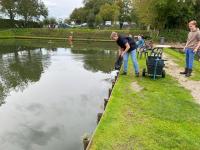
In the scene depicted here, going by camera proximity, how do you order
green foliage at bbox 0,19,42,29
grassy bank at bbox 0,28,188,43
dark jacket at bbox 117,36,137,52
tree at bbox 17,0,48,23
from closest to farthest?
dark jacket at bbox 117,36,137,52
grassy bank at bbox 0,28,188,43
green foliage at bbox 0,19,42,29
tree at bbox 17,0,48,23

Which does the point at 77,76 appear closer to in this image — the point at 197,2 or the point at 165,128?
the point at 165,128

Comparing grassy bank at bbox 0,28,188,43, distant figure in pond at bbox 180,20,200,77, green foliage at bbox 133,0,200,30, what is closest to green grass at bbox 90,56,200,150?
distant figure in pond at bbox 180,20,200,77

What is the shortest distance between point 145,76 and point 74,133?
4.56 meters

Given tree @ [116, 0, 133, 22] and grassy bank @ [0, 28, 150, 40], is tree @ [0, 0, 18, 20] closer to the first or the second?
grassy bank @ [0, 28, 150, 40]

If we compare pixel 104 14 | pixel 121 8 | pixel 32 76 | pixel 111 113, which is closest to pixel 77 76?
pixel 32 76

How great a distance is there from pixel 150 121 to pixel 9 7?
59.4 m

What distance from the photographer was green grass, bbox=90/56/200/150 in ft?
19.0

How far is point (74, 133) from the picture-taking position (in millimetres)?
8344

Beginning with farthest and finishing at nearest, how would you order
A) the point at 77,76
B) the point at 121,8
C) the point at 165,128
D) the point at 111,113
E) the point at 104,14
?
the point at 121,8, the point at 104,14, the point at 77,76, the point at 111,113, the point at 165,128

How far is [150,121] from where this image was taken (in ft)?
22.8

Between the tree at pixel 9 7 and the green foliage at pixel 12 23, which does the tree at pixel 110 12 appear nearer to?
the green foliage at pixel 12 23

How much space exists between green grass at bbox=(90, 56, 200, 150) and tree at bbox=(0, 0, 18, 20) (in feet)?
183

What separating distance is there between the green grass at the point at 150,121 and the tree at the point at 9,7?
5578 cm

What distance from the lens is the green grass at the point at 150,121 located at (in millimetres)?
5805
